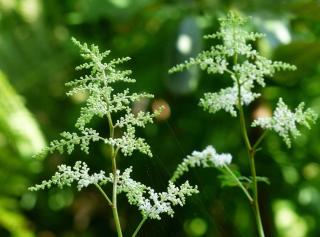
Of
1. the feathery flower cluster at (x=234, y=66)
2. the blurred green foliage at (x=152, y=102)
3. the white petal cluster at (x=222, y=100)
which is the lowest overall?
the white petal cluster at (x=222, y=100)

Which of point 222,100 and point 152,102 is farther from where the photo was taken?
point 152,102

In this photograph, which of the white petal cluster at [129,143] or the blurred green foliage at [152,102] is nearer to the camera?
the white petal cluster at [129,143]

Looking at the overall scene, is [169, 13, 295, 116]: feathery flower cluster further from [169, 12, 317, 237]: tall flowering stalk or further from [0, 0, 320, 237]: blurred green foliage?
[0, 0, 320, 237]: blurred green foliage

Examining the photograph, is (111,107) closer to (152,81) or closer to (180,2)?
(180,2)

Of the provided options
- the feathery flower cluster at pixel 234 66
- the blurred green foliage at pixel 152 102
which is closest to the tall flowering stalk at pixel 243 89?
the feathery flower cluster at pixel 234 66

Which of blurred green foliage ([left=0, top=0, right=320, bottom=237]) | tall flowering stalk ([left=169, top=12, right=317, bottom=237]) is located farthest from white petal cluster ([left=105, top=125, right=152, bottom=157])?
blurred green foliage ([left=0, top=0, right=320, bottom=237])

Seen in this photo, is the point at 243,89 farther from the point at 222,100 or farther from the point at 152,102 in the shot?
the point at 152,102

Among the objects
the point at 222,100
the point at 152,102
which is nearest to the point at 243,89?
the point at 222,100

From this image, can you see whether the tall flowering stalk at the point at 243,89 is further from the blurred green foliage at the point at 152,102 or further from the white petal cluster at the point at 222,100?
the blurred green foliage at the point at 152,102

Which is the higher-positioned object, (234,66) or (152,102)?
(152,102)
